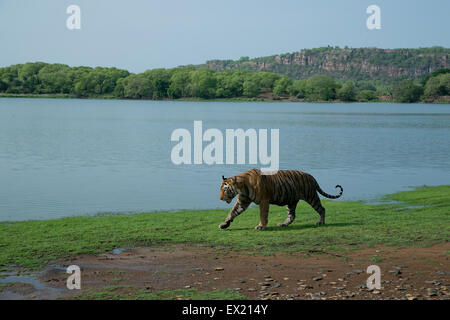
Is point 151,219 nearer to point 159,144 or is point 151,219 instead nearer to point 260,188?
point 260,188

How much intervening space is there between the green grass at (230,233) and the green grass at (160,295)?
95.3 inches

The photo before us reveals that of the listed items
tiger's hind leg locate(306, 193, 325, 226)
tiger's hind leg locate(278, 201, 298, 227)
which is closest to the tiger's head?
tiger's hind leg locate(278, 201, 298, 227)

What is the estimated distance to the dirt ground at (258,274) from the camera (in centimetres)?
935

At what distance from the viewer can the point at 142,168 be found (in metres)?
34.9

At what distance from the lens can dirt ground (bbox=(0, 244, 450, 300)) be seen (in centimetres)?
935

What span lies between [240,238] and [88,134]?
163 ft

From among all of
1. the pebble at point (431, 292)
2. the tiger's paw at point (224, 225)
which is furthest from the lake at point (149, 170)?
the pebble at point (431, 292)

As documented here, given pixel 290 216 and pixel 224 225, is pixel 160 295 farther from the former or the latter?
pixel 290 216

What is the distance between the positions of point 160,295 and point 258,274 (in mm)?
2054

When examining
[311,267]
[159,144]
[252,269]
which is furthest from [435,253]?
[159,144]

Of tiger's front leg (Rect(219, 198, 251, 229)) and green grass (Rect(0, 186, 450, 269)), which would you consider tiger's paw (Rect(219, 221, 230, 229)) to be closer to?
tiger's front leg (Rect(219, 198, 251, 229))

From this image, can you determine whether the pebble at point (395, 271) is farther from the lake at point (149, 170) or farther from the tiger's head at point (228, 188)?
the lake at point (149, 170)

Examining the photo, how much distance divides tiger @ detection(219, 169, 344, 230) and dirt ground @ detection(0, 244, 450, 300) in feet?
8.11
